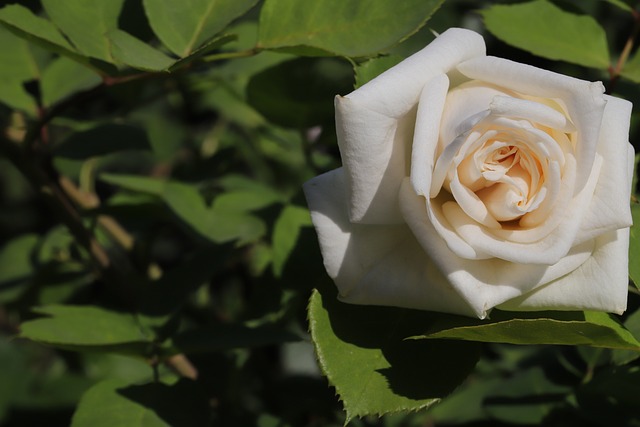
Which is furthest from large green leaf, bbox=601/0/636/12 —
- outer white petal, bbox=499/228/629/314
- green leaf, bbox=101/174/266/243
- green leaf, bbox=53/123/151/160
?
green leaf, bbox=53/123/151/160

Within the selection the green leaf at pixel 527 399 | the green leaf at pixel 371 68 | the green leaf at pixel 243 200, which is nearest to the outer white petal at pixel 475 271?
the green leaf at pixel 371 68

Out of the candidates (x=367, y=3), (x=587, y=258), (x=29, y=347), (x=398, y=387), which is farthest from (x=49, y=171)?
(x=29, y=347)

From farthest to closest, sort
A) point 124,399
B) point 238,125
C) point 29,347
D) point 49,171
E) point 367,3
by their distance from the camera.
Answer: point 29,347 < point 238,125 < point 49,171 < point 124,399 < point 367,3

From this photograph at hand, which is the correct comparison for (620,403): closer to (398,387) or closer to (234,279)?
(398,387)

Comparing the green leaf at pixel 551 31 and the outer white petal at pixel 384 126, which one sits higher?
the outer white petal at pixel 384 126

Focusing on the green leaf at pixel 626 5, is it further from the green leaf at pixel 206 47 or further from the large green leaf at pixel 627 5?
the green leaf at pixel 206 47

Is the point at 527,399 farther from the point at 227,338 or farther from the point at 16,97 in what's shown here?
the point at 16,97

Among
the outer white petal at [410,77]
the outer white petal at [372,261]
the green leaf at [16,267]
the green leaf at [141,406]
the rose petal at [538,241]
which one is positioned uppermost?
the outer white petal at [410,77]
